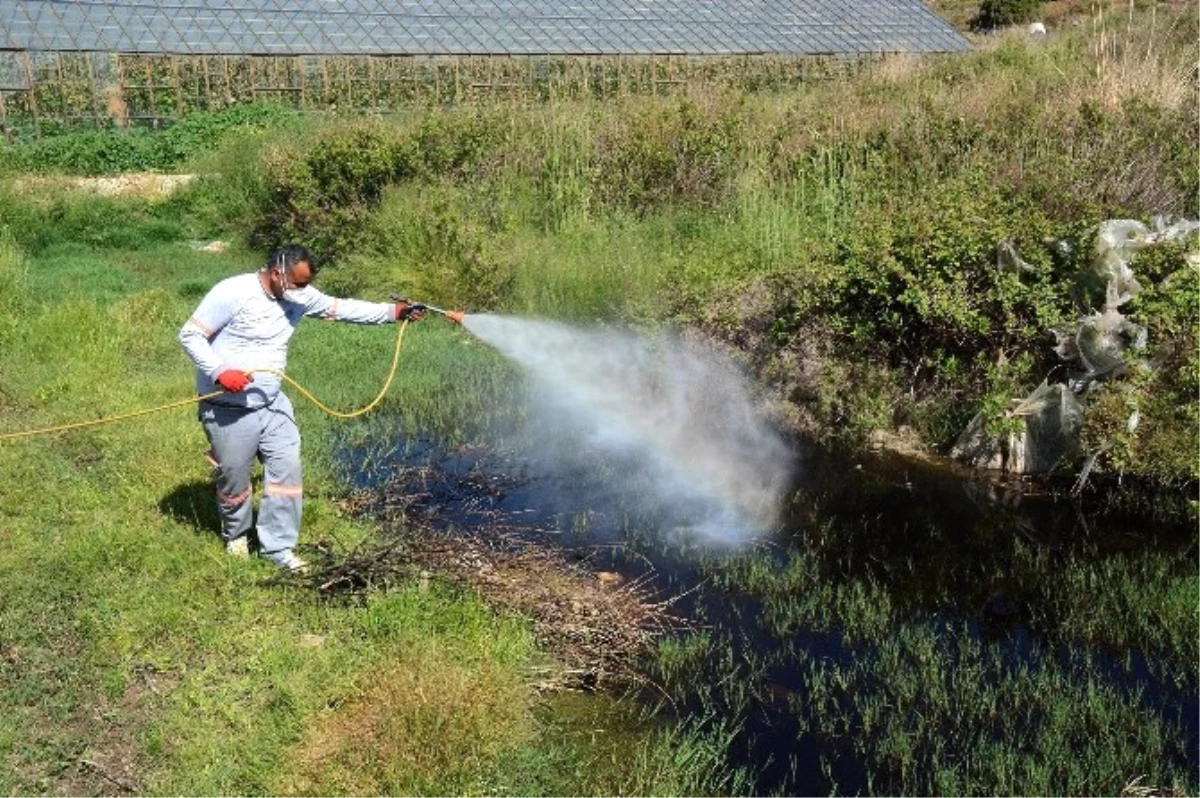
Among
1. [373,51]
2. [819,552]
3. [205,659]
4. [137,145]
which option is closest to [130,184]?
[137,145]

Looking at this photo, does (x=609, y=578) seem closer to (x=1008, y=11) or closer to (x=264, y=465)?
(x=264, y=465)

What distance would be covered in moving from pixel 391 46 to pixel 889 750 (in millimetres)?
22138

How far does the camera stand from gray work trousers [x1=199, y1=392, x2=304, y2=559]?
21.0 feet

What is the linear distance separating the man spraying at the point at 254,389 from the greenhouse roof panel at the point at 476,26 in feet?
62.3

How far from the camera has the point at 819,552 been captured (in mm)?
7578

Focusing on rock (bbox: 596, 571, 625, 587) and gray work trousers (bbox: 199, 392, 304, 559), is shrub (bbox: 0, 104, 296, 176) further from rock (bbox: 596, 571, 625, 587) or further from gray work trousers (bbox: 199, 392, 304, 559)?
rock (bbox: 596, 571, 625, 587)

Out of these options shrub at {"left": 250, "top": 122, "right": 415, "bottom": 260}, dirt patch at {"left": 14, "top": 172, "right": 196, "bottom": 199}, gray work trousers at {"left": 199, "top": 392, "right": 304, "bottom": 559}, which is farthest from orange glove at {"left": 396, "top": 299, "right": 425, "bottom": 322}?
dirt patch at {"left": 14, "top": 172, "right": 196, "bottom": 199}

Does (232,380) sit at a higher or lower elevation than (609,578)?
higher

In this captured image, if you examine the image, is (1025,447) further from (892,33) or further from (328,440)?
(892,33)

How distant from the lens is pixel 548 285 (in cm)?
1197

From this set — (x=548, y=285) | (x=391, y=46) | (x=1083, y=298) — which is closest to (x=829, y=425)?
(x=1083, y=298)

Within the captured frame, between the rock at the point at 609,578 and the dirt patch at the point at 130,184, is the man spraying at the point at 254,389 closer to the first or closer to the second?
the rock at the point at 609,578

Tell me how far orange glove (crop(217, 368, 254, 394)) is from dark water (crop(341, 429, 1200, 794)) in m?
2.14

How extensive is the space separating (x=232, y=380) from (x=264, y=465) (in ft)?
2.59
